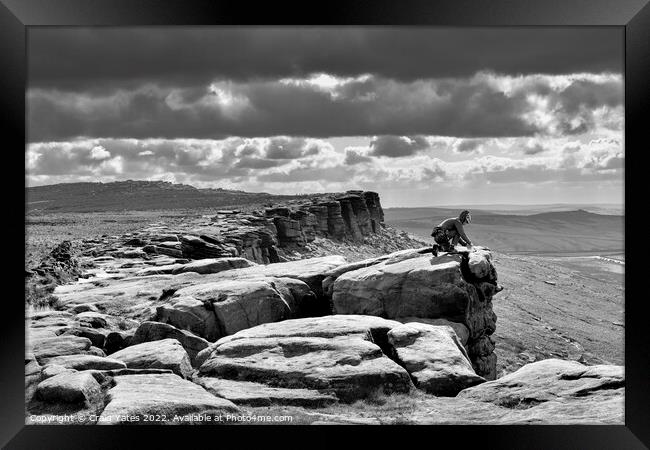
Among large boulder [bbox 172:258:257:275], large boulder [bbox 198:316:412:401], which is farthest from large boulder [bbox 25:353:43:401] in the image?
large boulder [bbox 172:258:257:275]

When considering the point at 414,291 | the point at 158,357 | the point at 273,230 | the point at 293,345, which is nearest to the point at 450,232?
the point at 414,291

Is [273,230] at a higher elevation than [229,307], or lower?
higher

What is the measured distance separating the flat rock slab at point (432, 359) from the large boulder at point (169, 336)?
19.8ft

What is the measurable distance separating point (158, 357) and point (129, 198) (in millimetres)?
175807

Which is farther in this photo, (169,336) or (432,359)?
(169,336)

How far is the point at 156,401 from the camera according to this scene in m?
12.5

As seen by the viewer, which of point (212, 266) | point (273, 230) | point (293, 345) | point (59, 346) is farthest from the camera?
point (273, 230)

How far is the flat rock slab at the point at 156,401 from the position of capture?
12242mm

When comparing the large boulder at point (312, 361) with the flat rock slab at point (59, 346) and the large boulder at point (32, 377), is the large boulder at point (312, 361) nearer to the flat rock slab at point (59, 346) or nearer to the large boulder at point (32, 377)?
Result: the flat rock slab at point (59, 346)

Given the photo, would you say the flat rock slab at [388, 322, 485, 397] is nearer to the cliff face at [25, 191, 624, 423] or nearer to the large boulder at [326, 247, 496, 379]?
the cliff face at [25, 191, 624, 423]

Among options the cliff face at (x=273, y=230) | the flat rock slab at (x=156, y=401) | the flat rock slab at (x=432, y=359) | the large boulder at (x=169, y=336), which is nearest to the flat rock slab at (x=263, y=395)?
the flat rock slab at (x=156, y=401)

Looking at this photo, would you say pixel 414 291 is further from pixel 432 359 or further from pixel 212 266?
pixel 212 266
